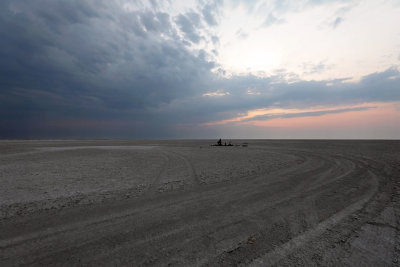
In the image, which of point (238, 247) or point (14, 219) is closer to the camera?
point (238, 247)

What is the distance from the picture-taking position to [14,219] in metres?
5.19

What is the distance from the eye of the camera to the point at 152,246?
12.4 feet

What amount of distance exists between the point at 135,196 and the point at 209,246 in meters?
4.47

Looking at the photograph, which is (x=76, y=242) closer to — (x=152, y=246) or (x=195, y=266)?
(x=152, y=246)

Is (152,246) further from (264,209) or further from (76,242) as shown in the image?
(264,209)

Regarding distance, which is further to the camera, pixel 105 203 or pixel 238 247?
pixel 105 203

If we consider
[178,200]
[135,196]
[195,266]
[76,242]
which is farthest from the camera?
[135,196]

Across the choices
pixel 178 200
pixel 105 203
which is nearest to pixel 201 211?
pixel 178 200

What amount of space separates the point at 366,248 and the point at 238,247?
260 centimetres

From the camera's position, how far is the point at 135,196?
7160 mm

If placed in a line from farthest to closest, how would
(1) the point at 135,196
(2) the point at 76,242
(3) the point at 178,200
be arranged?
(1) the point at 135,196, (3) the point at 178,200, (2) the point at 76,242

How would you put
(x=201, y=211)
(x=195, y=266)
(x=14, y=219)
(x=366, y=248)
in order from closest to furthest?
(x=195, y=266)
(x=366, y=248)
(x=14, y=219)
(x=201, y=211)

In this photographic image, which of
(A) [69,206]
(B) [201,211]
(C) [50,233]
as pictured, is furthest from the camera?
(A) [69,206]

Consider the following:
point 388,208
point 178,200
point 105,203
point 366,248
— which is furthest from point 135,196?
point 388,208
